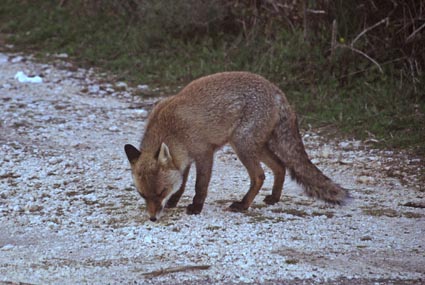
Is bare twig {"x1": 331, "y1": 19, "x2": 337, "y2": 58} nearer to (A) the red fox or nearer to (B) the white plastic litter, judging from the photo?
(A) the red fox

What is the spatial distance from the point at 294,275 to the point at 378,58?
6.58m

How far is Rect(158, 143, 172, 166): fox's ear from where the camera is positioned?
6.55 meters

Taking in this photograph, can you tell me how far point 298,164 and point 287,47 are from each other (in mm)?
4940

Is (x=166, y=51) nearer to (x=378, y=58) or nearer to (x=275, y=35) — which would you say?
(x=275, y=35)

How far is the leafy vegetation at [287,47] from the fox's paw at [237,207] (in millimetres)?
2844

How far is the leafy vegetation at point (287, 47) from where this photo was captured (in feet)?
33.8

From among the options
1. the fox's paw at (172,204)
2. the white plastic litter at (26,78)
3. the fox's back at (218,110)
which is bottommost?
the white plastic litter at (26,78)

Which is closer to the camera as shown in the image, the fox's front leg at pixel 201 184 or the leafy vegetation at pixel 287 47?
the fox's front leg at pixel 201 184

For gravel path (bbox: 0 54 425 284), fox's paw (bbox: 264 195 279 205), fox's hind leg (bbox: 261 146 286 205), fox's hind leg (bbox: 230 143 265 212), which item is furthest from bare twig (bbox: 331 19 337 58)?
fox's hind leg (bbox: 230 143 265 212)

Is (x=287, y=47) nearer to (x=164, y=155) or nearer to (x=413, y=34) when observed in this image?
(x=413, y=34)

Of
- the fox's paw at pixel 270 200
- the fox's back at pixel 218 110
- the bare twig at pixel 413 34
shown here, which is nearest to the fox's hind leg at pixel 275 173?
the fox's paw at pixel 270 200

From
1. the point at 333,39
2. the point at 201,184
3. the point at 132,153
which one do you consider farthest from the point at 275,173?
the point at 333,39

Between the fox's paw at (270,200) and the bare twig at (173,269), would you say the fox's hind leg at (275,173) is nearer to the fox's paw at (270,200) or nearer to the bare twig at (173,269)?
the fox's paw at (270,200)

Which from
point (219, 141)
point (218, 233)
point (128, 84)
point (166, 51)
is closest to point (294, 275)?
point (218, 233)
